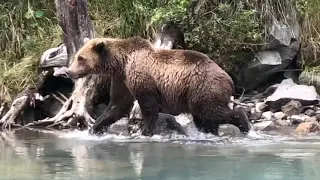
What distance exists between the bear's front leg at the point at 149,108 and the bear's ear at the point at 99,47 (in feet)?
2.62

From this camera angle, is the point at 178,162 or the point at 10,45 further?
the point at 10,45

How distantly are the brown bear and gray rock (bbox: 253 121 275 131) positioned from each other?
Answer: 34.8 inches

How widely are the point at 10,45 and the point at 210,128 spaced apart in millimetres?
5126

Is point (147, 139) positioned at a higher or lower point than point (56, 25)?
lower

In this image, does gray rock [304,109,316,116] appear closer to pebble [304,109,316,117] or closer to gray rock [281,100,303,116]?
pebble [304,109,316,117]

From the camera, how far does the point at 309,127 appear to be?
8.20 m

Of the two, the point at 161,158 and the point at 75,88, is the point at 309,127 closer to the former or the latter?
the point at 161,158

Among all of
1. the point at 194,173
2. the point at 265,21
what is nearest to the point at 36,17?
the point at 265,21

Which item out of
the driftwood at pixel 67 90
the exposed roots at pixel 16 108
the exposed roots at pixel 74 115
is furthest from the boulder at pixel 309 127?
the exposed roots at pixel 16 108

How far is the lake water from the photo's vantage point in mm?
5266

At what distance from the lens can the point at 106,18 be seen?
11586 millimetres

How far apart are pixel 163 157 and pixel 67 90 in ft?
15.1

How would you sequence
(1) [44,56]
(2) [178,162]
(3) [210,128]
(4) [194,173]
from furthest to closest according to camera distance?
1. (1) [44,56]
2. (3) [210,128]
3. (2) [178,162]
4. (4) [194,173]

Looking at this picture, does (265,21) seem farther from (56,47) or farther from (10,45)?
(10,45)
